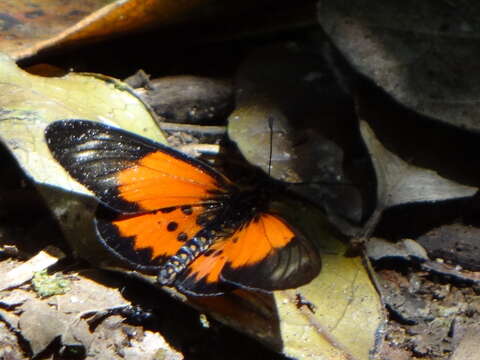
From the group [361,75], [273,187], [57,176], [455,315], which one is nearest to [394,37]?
[361,75]

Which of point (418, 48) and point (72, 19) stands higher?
point (72, 19)

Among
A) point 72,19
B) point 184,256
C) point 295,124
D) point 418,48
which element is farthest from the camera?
point 72,19

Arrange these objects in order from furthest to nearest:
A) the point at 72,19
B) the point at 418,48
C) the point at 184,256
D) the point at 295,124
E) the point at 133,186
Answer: the point at 72,19
the point at 295,124
the point at 418,48
the point at 133,186
the point at 184,256

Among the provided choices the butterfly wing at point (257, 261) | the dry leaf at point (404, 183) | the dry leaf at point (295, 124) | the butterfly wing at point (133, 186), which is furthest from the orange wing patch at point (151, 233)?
the dry leaf at point (404, 183)

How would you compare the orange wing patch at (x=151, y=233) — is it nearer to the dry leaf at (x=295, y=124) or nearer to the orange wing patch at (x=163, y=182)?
the orange wing patch at (x=163, y=182)

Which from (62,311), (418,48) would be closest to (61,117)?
(62,311)

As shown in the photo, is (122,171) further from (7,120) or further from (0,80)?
(0,80)

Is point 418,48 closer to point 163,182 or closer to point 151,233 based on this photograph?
point 163,182
